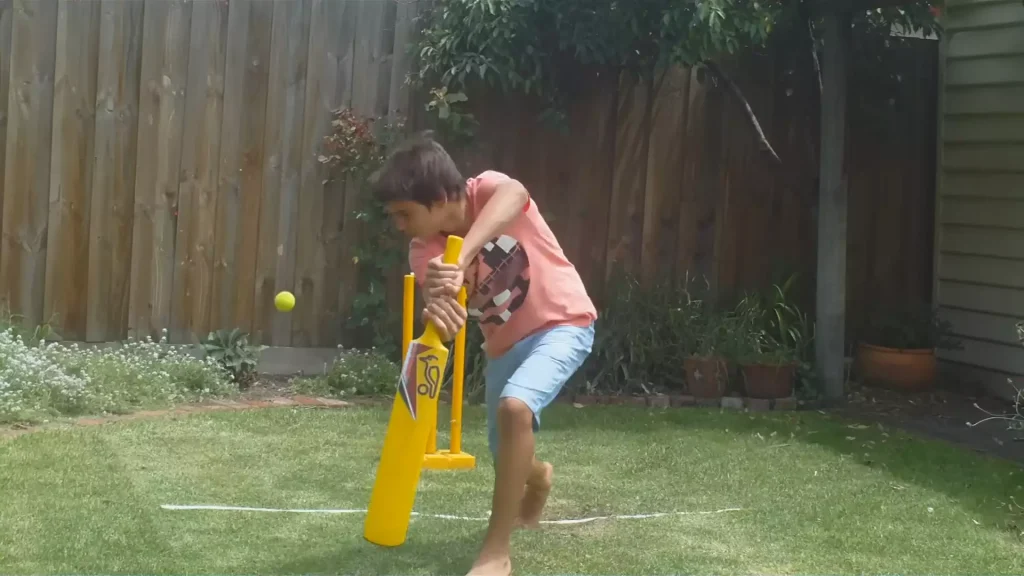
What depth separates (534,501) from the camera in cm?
367

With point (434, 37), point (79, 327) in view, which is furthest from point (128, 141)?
point (434, 37)

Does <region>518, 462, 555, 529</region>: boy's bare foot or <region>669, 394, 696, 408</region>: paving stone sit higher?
<region>669, 394, 696, 408</region>: paving stone

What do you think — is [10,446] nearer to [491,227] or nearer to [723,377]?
[491,227]

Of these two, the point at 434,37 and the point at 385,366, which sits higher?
the point at 434,37

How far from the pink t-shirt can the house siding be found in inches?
171

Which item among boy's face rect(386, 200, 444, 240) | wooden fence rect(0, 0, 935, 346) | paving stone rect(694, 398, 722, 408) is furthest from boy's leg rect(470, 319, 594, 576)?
wooden fence rect(0, 0, 935, 346)

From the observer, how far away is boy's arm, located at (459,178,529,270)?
306 centimetres

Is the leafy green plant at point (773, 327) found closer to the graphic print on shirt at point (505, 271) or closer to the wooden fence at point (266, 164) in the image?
the wooden fence at point (266, 164)

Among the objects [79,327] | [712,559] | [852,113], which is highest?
[852,113]

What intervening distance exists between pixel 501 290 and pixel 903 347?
4.25 m

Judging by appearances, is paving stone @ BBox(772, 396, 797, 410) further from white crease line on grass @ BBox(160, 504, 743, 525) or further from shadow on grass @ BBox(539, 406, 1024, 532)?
white crease line on grass @ BBox(160, 504, 743, 525)

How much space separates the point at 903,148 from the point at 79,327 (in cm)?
536

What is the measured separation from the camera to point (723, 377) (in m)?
6.25

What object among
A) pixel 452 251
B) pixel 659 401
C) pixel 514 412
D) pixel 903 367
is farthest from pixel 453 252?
pixel 903 367
